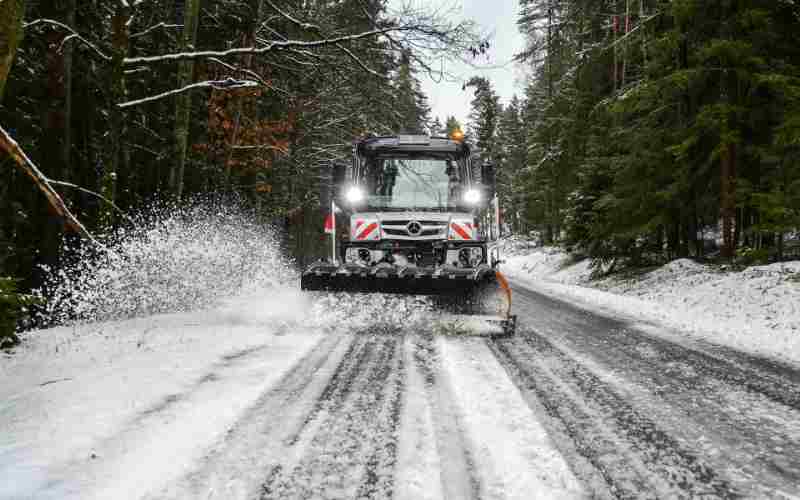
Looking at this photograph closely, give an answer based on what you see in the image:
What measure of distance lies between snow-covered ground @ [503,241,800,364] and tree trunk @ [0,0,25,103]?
7.57 metres

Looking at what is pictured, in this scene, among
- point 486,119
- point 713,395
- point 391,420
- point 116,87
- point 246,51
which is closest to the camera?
point 391,420

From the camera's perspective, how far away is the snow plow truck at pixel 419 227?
281 inches

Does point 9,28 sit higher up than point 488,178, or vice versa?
point 9,28

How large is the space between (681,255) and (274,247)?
13444mm

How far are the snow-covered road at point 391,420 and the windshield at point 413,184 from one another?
3.24 meters

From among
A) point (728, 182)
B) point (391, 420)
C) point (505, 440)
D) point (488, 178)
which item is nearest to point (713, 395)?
point (505, 440)

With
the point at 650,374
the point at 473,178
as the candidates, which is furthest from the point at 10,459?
the point at 473,178

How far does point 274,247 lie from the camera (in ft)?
60.5

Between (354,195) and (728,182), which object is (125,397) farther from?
(728,182)

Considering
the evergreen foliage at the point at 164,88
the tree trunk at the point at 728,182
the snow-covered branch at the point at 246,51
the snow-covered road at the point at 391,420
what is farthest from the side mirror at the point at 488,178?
the tree trunk at the point at 728,182

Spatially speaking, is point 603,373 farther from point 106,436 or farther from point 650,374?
point 106,436

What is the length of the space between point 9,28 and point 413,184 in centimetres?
609

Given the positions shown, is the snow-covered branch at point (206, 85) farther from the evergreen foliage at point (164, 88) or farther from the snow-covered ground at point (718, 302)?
the snow-covered ground at point (718, 302)

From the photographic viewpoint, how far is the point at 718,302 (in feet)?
33.8
